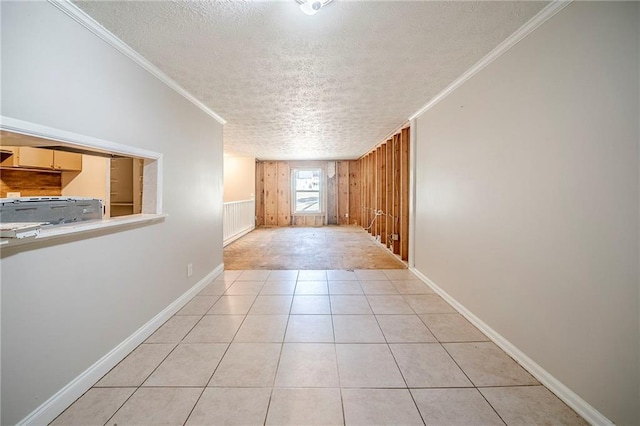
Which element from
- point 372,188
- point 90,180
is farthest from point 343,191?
point 90,180

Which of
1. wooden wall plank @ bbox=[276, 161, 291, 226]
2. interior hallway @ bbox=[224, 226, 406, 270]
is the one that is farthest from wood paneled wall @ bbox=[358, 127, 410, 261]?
wooden wall plank @ bbox=[276, 161, 291, 226]

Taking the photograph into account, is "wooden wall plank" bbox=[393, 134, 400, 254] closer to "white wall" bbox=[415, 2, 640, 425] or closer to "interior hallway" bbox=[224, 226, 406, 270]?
"interior hallway" bbox=[224, 226, 406, 270]

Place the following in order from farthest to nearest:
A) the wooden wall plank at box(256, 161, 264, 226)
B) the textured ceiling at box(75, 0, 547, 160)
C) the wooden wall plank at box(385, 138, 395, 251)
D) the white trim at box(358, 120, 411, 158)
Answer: the wooden wall plank at box(256, 161, 264, 226), the wooden wall plank at box(385, 138, 395, 251), the white trim at box(358, 120, 411, 158), the textured ceiling at box(75, 0, 547, 160)

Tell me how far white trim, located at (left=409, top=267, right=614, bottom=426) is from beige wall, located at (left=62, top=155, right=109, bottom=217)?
4114 millimetres

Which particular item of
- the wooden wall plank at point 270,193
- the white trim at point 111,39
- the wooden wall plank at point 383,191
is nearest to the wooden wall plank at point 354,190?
the wooden wall plank at point 270,193

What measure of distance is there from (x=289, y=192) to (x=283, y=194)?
0.22 metres

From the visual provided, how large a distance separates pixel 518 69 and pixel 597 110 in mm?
686

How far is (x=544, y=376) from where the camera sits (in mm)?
1584

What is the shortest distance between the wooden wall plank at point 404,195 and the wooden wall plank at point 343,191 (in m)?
4.57

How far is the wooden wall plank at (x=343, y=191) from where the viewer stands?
893cm

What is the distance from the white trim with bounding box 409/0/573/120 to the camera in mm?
1490

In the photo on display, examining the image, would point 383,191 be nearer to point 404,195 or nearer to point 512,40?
point 404,195

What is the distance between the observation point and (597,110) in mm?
1291

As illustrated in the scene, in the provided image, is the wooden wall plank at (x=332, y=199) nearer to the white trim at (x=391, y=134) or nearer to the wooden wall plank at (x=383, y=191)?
the white trim at (x=391, y=134)
